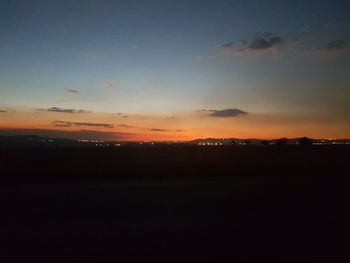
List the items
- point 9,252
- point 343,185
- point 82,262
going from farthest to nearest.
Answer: point 343,185 → point 9,252 → point 82,262

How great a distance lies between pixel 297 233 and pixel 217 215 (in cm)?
204

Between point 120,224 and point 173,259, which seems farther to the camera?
point 120,224

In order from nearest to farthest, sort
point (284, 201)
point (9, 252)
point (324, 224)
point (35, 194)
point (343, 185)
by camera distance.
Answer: point (9, 252) < point (324, 224) < point (284, 201) < point (35, 194) < point (343, 185)

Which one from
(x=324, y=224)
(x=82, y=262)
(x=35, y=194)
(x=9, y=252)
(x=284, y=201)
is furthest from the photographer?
(x=35, y=194)

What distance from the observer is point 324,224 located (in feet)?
24.8

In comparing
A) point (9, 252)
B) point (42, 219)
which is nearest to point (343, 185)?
point (42, 219)

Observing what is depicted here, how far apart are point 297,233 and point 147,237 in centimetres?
315

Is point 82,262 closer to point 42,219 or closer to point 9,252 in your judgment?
point 9,252

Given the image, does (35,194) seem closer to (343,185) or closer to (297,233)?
(297,233)

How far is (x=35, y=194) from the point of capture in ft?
37.4

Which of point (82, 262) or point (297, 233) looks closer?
point (82, 262)

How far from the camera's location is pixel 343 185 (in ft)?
41.4

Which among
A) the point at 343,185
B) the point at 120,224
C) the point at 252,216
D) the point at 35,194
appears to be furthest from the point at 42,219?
the point at 343,185

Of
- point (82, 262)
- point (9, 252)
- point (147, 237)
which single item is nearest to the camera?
point (82, 262)
